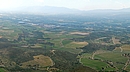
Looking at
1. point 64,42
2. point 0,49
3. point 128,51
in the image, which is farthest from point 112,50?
point 0,49

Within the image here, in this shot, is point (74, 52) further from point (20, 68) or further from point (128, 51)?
point (20, 68)

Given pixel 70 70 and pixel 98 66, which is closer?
pixel 70 70

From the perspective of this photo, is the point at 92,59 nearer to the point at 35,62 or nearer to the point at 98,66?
the point at 98,66

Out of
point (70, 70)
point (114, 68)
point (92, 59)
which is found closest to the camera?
point (70, 70)

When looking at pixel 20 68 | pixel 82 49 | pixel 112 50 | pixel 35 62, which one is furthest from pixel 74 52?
pixel 20 68

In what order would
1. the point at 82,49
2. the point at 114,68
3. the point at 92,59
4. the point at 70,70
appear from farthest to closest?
the point at 82,49
the point at 92,59
the point at 114,68
the point at 70,70

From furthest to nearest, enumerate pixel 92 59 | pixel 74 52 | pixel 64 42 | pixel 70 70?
pixel 64 42 → pixel 74 52 → pixel 92 59 → pixel 70 70

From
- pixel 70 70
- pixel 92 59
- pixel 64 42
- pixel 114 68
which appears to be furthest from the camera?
pixel 64 42

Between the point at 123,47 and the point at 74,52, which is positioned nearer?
the point at 74,52

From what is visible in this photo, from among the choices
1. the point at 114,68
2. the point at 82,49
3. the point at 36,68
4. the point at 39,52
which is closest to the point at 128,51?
the point at 82,49
